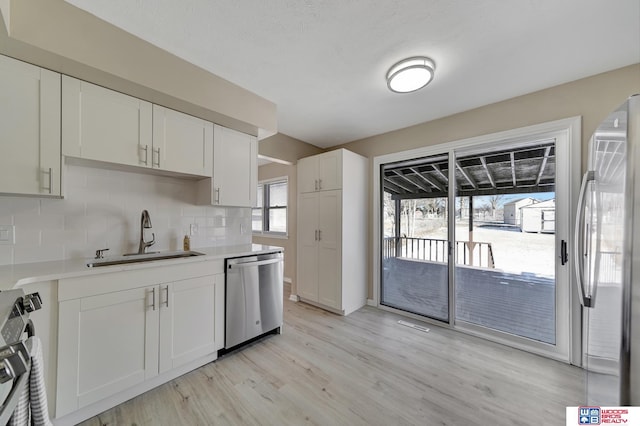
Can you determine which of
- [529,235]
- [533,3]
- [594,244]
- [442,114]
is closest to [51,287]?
[594,244]

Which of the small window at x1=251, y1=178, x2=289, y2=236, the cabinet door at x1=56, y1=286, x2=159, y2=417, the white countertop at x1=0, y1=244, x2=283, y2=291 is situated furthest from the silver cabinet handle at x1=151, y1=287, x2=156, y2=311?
the small window at x1=251, y1=178, x2=289, y2=236

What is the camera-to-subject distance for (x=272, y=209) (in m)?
5.11

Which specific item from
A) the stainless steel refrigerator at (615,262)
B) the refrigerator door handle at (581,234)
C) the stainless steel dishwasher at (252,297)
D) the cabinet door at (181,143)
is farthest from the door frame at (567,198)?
the cabinet door at (181,143)

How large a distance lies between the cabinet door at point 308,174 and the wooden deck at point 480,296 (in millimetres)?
1593

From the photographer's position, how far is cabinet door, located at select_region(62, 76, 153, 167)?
1569 mm

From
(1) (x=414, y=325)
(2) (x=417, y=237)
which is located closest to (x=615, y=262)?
(1) (x=414, y=325)

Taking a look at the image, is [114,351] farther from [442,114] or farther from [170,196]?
[442,114]

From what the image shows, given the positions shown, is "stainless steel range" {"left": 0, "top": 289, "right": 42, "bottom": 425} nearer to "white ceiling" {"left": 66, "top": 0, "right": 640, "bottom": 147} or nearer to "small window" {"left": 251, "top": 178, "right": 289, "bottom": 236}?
"white ceiling" {"left": 66, "top": 0, "right": 640, "bottom": 147}

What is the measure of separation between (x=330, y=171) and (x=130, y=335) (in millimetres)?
2622

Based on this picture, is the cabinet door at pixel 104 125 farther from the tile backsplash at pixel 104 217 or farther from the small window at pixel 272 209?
the small window at pixel 272 209

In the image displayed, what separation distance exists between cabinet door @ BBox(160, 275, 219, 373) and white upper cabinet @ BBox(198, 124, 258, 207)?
84cm

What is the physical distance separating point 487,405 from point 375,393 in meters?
0.77

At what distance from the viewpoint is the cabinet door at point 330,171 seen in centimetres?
317

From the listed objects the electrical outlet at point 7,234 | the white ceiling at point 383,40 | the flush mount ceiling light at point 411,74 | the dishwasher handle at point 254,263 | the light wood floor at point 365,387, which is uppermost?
the white ceiling at point 383,40
